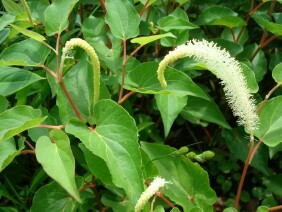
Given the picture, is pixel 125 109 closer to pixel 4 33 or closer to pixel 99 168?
pixel 99 168

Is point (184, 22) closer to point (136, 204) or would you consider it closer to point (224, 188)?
point (136, 204)

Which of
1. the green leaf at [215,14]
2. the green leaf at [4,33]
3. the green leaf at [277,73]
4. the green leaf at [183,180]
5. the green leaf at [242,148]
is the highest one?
the green leaf at [215,14]

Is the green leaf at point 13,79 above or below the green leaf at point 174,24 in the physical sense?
below

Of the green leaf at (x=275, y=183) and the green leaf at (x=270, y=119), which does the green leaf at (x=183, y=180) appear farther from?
the green leaf at (x=275, y=183)

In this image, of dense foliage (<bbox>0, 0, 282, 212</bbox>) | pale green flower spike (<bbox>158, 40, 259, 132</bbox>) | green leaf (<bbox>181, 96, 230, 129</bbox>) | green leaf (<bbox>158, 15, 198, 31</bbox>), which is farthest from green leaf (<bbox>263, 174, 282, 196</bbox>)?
green leaf (<bbox>158, 15, 198, 31</bbox>)

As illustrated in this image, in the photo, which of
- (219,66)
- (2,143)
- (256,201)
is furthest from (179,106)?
(256,201)

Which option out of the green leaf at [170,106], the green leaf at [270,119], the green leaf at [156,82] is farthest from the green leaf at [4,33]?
the green leaf at [270,119]
